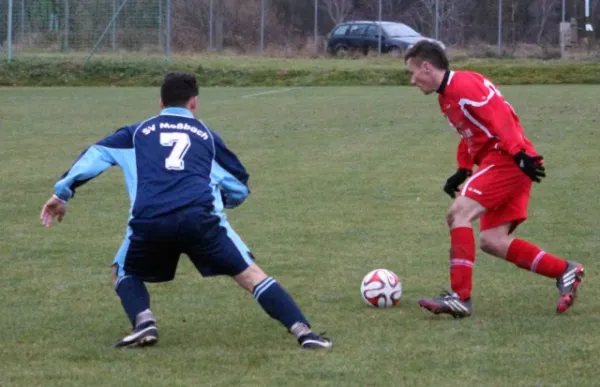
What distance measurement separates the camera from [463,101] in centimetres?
660

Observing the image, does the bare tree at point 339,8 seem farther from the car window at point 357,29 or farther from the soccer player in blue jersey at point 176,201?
the soccer player in blue jersey at point 176,201

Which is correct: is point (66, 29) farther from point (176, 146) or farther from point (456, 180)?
point (176, 146)

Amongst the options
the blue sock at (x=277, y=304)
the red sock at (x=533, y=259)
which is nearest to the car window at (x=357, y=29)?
the red sock at (x=533, y=259)

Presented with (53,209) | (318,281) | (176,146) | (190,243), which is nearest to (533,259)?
(318,281)

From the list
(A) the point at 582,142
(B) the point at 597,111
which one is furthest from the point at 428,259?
(B) the point at 597,111

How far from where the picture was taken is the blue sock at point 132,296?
6.00 metres

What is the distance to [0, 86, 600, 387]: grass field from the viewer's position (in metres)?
5.48

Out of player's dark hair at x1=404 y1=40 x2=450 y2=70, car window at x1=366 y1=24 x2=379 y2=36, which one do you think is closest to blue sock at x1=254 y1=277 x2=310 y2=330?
player's dark hair at x1=404 y1=40 x2=450 y2=70

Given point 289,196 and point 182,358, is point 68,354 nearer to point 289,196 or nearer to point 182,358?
point 182,358

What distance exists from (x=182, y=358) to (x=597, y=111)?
17.6m

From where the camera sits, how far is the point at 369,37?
1575 inches

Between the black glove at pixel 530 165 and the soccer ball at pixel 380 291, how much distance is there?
110 cm

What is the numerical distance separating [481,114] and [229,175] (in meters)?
1.53

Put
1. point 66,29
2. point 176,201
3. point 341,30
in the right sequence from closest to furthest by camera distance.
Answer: point 176,201, point 66,29, point 341,30
